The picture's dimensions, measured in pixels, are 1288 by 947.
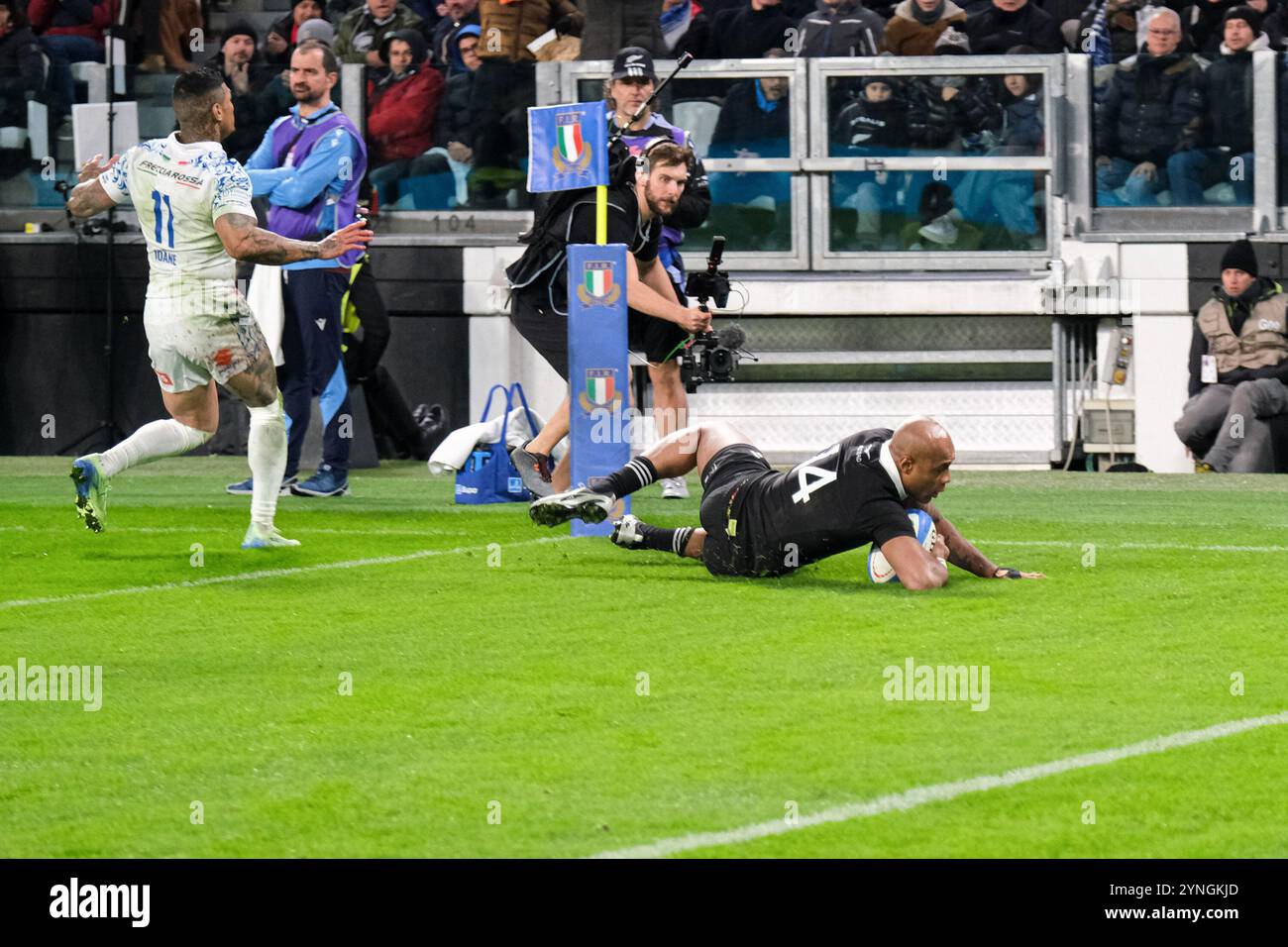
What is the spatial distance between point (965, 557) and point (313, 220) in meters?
5.36

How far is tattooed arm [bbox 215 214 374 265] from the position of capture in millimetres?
10281

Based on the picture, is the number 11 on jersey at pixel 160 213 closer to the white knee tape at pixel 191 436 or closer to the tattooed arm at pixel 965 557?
the white knee tape at pixel 191 436

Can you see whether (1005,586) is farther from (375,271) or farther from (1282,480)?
(375,271)

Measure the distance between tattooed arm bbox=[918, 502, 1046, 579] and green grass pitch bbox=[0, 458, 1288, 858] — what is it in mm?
156

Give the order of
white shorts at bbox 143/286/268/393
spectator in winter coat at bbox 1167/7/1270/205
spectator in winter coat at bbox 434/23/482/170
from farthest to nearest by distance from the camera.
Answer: spectator in winter coat at bbox 434/23/482/170
spectator in winter coat at bbox 1167/7/1270/205
white shorts at bbox 143/286/268/393

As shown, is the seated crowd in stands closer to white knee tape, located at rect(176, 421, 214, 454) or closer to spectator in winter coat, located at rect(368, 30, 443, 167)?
spectator in winter coat, located at rect(368, 30, 443, 167)

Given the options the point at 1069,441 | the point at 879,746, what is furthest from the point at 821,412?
the point at 879,746

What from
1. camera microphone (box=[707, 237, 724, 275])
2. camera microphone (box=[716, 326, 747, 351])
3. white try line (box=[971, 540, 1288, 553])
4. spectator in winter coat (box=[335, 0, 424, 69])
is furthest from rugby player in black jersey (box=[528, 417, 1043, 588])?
spectator in winter coat (box=[335, 0, 424, 69])

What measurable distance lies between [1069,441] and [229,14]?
848cm

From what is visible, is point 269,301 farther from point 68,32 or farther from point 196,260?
point 68,32

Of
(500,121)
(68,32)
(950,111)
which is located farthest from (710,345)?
(68,32)

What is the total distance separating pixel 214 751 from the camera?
257 inches

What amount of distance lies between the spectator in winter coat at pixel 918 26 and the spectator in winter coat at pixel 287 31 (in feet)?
16.9

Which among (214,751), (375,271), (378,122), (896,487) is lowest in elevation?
(214,751)
